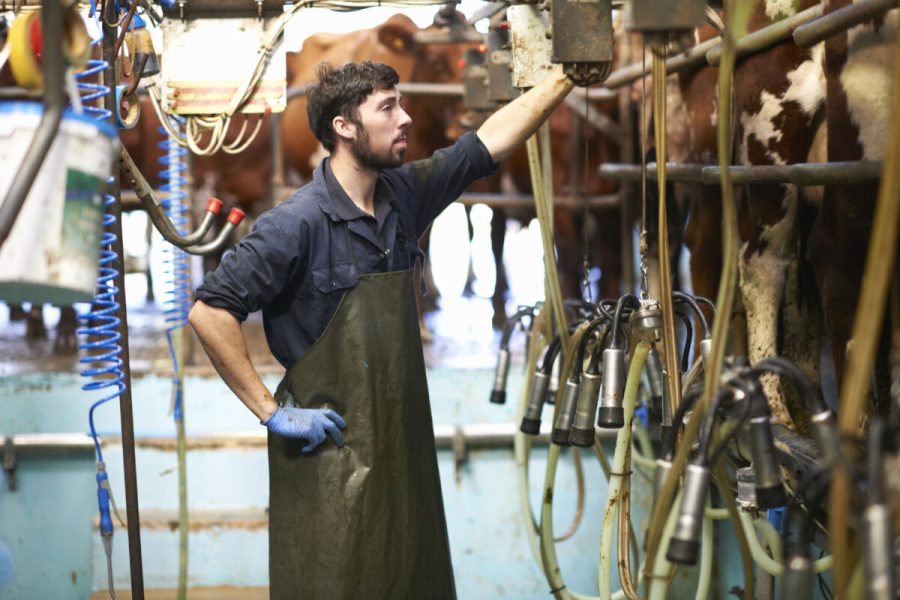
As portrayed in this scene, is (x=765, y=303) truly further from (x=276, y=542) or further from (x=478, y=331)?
(x=478, y=331)

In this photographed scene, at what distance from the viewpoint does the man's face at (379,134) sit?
2.50 meters

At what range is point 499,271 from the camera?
7383mm

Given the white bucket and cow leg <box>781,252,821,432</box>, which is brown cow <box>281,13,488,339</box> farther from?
the white bucket

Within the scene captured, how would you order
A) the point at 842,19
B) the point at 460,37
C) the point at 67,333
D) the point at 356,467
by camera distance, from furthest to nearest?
the point at 67,333 → the point at 460,37 → the point at 356,467 → the point at 842,19

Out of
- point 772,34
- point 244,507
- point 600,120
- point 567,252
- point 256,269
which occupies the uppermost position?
point 600,120

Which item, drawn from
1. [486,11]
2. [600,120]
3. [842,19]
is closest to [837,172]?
[842,19]

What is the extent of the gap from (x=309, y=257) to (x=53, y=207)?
0.97 metres

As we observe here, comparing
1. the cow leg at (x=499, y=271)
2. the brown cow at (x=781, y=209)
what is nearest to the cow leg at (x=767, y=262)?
the brown cow at (x=781, y=209)

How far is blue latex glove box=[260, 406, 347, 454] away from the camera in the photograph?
7.70 feet

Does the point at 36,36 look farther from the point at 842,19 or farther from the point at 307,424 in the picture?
the point at 842,19

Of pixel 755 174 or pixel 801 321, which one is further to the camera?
pixel 801 321

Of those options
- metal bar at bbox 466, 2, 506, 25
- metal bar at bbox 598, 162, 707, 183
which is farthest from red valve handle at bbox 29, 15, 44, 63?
metal bar at bbox 466, 2, 506, 25

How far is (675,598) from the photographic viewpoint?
3811mm

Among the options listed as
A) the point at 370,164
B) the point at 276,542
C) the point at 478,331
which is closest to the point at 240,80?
the point at 370,164
